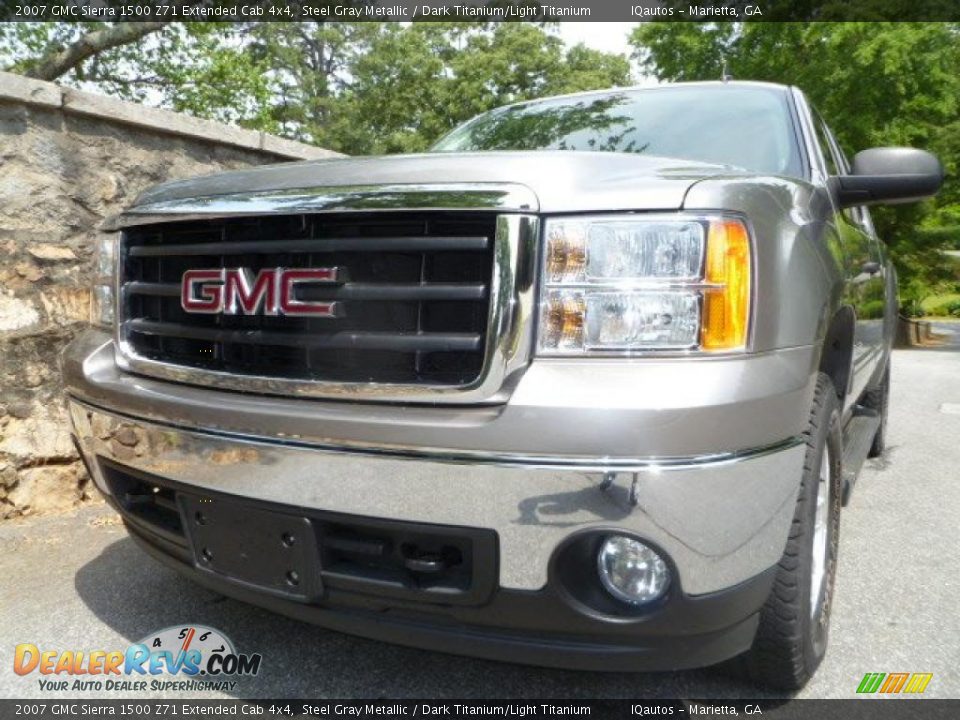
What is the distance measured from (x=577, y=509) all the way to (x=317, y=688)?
3.31 feet

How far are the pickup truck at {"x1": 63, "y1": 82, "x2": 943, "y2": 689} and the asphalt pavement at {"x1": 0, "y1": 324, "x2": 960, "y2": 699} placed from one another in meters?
0.33

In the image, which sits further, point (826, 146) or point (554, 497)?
point (826, 146)

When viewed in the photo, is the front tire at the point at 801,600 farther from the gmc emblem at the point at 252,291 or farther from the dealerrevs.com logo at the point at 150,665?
the dealerrevs.com logo at the point at 150,665

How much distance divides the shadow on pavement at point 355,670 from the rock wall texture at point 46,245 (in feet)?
3.49

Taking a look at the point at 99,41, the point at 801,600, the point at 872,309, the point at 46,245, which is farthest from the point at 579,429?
the point at 99,41

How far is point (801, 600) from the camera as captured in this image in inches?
69.0

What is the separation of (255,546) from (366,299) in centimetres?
62

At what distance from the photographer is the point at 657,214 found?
1.48 m

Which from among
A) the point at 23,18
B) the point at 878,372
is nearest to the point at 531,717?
the point at 878,372

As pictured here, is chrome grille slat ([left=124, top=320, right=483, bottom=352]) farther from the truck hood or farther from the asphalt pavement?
the asphalt pavement

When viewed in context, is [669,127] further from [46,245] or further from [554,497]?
[46,245]

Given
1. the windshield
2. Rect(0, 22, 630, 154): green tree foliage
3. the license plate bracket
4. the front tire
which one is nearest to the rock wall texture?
the windshield

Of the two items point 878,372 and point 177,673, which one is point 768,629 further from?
point 878,372

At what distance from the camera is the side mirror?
8.05 feet
